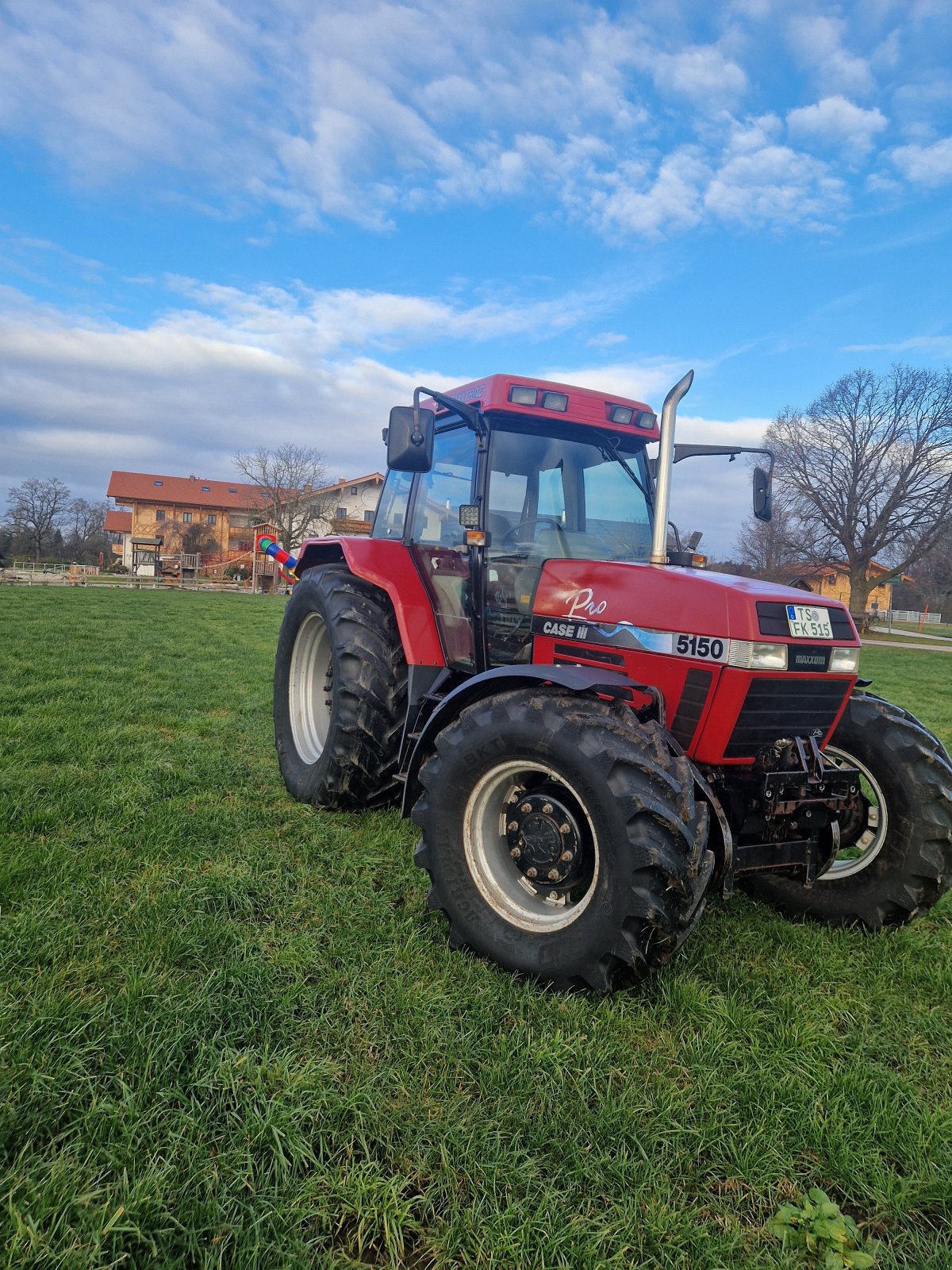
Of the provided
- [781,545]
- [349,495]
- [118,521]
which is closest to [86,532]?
[118,521]

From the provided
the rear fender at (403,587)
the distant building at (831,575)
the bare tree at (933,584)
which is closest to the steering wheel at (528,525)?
the rear fender at (403,587)

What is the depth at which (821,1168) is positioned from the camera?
190cm

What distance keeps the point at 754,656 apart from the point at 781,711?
1.04 feet

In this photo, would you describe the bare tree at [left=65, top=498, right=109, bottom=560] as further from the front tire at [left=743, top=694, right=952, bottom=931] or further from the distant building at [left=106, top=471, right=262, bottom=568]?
the front tire at [left=743, top=694, right=952, bottom=931]

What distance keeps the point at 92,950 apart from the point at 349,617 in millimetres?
2037

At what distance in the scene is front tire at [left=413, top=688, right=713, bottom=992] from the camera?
2.35 m

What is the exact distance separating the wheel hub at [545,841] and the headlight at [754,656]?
2.61 ft

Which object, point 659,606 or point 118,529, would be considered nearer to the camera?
point 659,606

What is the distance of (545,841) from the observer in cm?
267

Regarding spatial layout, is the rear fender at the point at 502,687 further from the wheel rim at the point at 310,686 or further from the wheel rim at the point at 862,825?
the wheel rim at the point at 310,686

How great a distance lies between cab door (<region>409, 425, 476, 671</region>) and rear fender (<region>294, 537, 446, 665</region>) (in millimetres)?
54

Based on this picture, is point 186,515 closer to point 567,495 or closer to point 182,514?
point 182,514

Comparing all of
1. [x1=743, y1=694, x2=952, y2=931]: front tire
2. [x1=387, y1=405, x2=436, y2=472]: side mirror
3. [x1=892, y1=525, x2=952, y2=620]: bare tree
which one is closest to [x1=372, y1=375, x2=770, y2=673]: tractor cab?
[x1=387, y1=405, x2=436, y2=472]: side mirror

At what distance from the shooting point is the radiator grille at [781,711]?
9.03 feet
